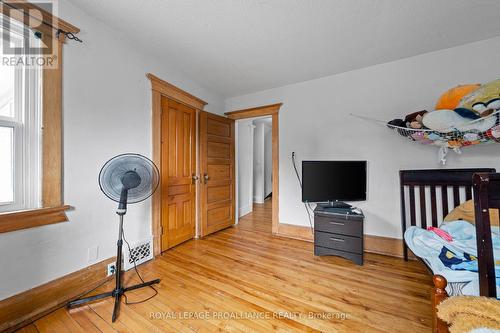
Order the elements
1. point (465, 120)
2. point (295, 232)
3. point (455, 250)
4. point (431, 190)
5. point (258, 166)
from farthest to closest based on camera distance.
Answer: point (258, 166), point (295, 232), point (431, 190), point (465, 120), point (455, 250)

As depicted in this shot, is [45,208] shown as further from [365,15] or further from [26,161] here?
[365,15]

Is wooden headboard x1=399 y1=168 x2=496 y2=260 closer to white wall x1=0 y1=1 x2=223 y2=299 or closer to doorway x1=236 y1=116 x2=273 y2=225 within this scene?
doorway x1=236 y1=116 x2=273 y2=225

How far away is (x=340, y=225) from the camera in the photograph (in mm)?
2197

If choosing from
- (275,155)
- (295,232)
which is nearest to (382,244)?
(295,232)

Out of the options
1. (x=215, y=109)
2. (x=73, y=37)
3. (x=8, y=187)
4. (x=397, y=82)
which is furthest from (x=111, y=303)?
(x=397, y=82)

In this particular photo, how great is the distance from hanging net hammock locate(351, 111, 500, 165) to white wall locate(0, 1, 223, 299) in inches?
112

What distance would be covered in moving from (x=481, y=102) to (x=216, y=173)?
2962mm

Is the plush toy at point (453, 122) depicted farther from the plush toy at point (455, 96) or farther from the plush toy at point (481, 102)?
the plush toy at point (455, 96)

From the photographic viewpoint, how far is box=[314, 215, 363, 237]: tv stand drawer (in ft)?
6.96

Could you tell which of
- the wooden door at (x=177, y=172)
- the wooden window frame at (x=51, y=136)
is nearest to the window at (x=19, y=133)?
the wooden window frame at (x=51, y=136)

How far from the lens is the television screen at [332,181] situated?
2410mm

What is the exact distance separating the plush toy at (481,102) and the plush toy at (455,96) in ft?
0.32

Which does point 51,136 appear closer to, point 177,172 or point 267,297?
point 177,172

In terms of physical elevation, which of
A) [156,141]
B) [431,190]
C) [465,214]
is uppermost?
[156,141]
